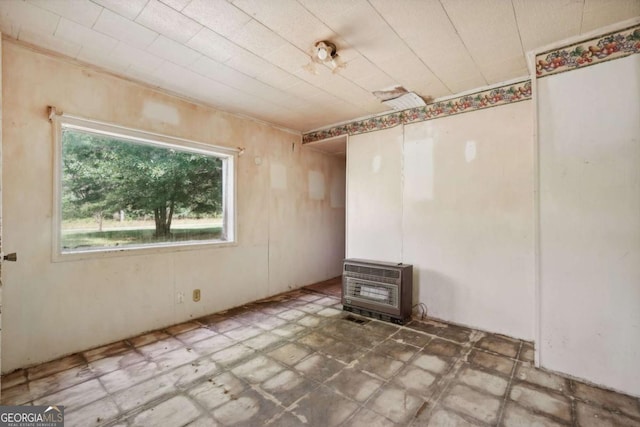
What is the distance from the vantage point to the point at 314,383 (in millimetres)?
2039

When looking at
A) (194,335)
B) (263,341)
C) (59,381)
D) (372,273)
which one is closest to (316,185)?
(372,273)

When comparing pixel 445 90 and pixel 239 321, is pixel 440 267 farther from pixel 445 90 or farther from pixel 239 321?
pixel 239 321

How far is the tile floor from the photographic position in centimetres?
171

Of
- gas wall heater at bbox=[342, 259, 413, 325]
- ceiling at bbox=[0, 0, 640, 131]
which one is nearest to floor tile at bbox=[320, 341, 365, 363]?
gas wall heater at bbox=[342, 259, 413, 325]

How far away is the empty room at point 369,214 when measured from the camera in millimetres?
1860

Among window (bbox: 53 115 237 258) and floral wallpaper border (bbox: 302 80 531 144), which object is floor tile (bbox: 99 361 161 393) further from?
floral wallpaper border (bbox: 302 80 531 144)

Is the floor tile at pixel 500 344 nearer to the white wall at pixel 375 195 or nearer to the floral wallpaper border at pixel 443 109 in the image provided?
the white wall at pixel 375 195

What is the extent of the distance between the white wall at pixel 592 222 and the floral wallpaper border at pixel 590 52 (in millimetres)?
57

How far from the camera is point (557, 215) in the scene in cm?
217

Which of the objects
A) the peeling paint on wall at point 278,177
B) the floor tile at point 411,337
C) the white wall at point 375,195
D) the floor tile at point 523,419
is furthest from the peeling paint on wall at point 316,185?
the floor tile at point 523,419

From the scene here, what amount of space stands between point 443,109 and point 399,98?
1.71 feet

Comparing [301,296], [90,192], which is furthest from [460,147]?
[90,192]

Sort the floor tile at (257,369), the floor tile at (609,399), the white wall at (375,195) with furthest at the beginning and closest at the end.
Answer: the white wall at (375,195) < the floor tile at (257,369) < the floor tile at (609,399)

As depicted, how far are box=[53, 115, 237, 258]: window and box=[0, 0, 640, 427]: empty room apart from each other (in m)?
0.02
